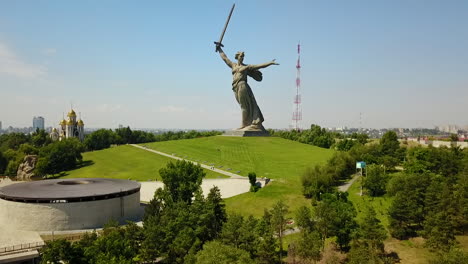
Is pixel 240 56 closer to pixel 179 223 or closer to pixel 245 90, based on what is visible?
pixel 245 90

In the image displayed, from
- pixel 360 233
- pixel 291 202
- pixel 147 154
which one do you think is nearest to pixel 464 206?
pixel 360 233

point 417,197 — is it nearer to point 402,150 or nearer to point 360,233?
point 360,233

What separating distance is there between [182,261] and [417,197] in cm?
2027

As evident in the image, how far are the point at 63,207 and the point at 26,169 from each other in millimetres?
37066

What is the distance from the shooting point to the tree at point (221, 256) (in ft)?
61.8

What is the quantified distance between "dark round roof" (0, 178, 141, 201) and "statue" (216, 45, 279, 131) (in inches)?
1347

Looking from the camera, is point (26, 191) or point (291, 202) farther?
point (291, 202)

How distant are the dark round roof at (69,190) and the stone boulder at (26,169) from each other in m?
24.9

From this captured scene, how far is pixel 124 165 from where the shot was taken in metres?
59.9

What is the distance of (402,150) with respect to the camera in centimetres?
4881

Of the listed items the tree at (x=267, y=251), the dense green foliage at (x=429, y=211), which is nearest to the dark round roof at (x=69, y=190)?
the tree at (x=267, y=251)

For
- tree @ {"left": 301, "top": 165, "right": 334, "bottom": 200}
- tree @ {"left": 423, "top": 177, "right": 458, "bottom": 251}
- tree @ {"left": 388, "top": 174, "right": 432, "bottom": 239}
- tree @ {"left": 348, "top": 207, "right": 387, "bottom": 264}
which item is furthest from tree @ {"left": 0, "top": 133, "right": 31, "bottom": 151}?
tree @ {"left": 423, "top": 177, "right": 458, "bottom": 251}

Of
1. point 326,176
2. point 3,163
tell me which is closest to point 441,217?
point 326,176

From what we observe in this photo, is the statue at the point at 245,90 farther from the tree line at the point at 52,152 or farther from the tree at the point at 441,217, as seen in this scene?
the tree at the point at 441,217
